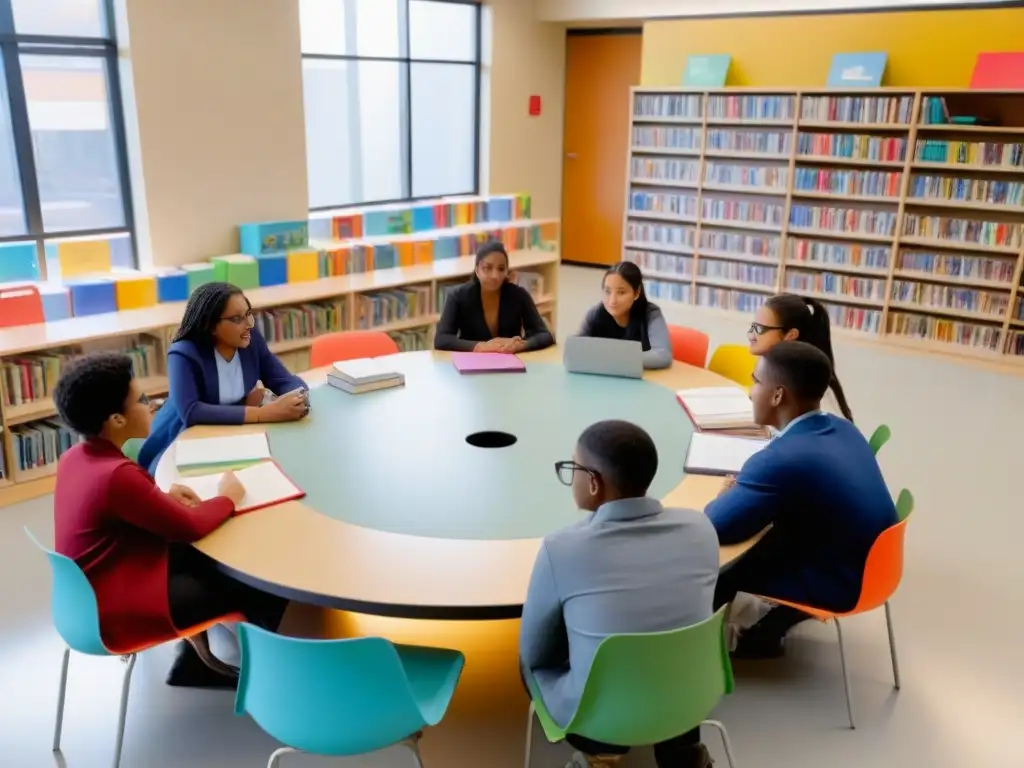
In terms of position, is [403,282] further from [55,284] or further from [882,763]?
[882,763]

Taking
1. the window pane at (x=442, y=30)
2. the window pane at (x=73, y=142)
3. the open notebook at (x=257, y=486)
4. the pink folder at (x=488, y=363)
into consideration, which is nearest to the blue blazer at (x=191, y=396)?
the open notebook at (x=257, y=486)

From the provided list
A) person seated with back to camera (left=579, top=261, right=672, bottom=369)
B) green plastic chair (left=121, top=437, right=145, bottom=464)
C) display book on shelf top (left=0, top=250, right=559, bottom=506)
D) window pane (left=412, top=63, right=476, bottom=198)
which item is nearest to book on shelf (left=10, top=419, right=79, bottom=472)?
display book on shelf top (left=0, top=250, right=559, bottom=506)

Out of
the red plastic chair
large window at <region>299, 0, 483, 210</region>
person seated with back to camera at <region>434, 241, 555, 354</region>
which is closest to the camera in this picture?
person seated with back to camera at <region>434, 241, 555, 354</region>

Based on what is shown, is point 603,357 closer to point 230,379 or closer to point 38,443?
point 230,379

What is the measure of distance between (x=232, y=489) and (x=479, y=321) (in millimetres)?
2106

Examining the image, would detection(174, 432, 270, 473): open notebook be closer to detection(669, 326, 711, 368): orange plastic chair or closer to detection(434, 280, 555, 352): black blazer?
detection(434, 280, 555, 352): black blazer

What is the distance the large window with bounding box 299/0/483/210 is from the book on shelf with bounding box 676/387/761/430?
480 centimetres

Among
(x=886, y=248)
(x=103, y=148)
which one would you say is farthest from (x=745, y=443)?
(x=886, y=248)

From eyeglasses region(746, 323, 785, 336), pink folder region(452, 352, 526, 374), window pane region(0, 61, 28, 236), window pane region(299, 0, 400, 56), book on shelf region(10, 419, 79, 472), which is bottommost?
book on shelf region(10, 419, 79, 472)

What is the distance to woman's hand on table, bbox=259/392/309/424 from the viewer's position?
10.2 feet

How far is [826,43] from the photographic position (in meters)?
7.42

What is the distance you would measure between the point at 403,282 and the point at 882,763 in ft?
13.9

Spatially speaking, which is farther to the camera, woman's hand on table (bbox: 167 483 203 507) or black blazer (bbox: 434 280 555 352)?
black blazer (bbox: 434 280 555 352)

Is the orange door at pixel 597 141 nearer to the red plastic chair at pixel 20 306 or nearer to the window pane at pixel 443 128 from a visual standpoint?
the window pane at pixel 443 128
